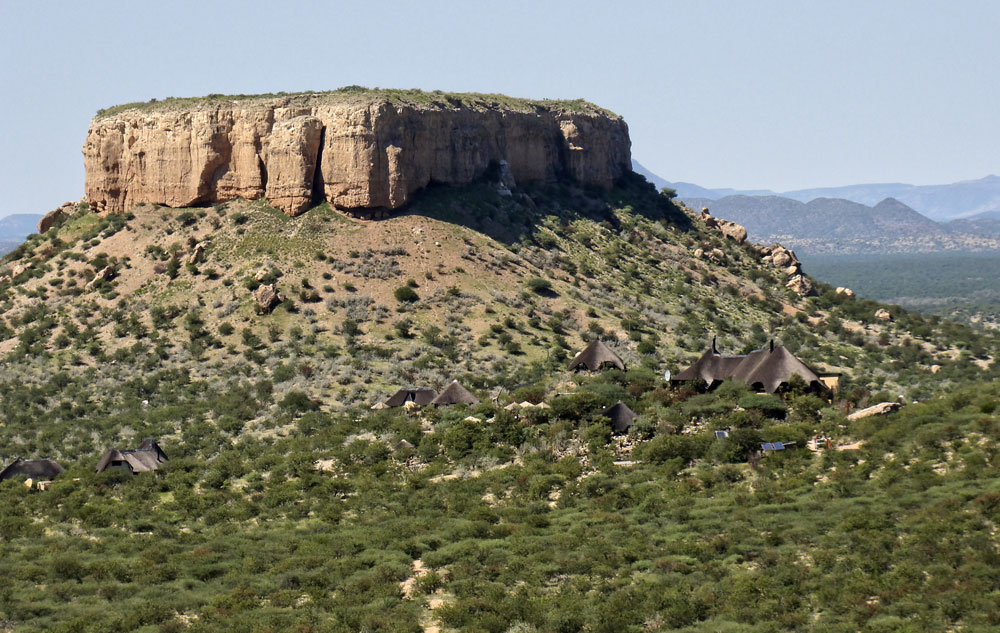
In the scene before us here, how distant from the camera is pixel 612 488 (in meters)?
34.1

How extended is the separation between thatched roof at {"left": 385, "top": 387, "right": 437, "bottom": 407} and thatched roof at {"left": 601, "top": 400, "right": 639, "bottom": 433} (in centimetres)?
847

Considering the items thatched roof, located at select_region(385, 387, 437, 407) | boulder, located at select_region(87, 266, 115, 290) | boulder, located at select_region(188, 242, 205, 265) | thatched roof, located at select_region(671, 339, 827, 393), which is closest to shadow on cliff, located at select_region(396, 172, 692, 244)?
boulder, located at select_region(188, 242, 205, 265)

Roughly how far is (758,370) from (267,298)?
23.8m

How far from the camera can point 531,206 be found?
229ft

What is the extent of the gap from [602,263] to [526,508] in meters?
36.1

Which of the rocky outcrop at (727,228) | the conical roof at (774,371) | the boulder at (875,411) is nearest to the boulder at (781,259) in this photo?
the rocky outcrop at (727,228)

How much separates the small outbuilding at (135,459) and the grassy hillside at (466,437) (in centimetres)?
90

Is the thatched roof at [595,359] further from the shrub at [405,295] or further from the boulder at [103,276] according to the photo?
the boulder at [103,276]

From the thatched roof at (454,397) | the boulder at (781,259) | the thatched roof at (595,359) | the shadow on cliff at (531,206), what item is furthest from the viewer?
the boulder at (781,259)

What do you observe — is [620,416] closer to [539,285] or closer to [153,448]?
[153,448]

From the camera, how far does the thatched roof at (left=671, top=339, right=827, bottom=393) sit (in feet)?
134

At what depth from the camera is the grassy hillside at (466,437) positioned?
2539 cm

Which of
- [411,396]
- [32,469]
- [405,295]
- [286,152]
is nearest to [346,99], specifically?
[286,152]

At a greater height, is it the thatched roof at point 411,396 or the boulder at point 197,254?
the boulder at point 197,254
